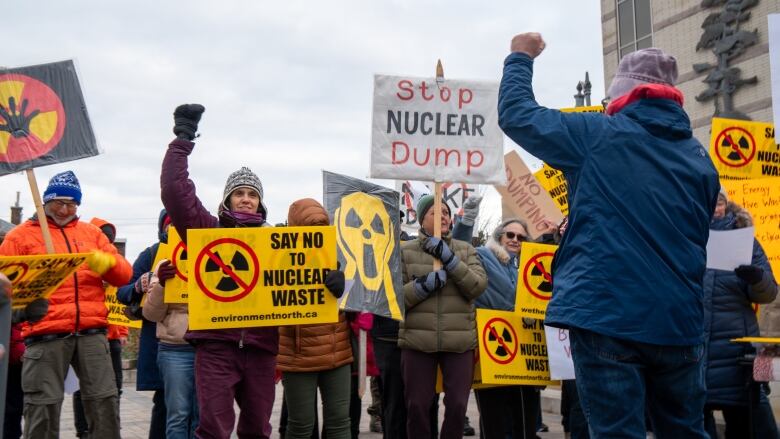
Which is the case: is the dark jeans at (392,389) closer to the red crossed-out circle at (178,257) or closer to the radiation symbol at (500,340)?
the radiation symbol at (500,340)

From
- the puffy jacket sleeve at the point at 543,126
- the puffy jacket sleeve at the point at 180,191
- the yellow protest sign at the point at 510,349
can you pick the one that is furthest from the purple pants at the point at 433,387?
the puffy jacket sleeve at the point at 543,126

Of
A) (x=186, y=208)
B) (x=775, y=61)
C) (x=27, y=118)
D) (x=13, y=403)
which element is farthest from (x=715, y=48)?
(x=13, y=403)

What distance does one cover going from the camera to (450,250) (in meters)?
5.97

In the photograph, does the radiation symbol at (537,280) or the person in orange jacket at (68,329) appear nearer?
the person in orange jacket at (68,329)

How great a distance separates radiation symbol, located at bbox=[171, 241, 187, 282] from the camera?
5.29 metres

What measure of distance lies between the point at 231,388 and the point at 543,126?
2639 millimetres

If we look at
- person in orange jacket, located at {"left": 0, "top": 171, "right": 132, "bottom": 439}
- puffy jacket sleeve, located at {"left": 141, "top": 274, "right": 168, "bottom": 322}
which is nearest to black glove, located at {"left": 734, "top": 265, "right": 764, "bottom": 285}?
puffy jacket sleeve, located at {"left": 141, "top": 274, "right": 168, "bottom": 322}

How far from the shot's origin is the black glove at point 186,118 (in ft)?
15.8

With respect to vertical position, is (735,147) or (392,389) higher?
(735,147)

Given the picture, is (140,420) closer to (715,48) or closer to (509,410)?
(509,410)

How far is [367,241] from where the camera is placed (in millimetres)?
5996

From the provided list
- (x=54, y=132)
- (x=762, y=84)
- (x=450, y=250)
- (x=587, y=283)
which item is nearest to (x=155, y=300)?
(x=54, y=132)

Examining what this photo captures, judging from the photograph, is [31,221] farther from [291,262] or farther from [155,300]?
[291,262]

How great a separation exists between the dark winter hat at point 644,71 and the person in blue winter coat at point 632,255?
7 centimetres
